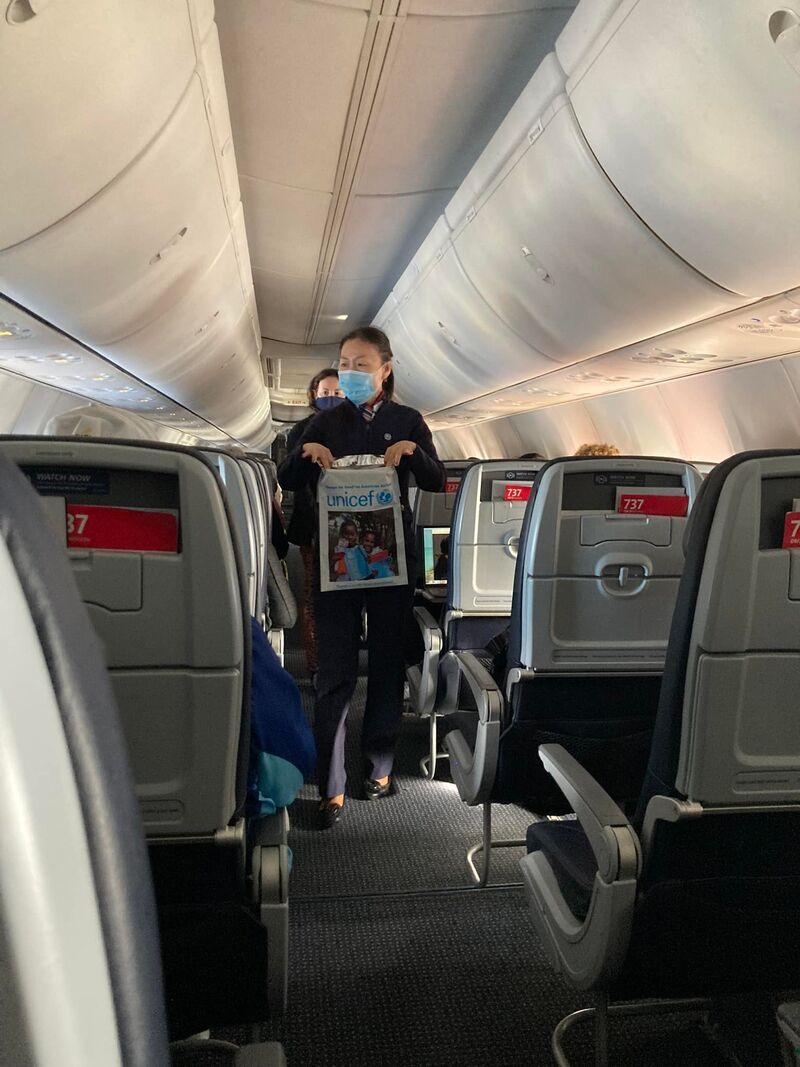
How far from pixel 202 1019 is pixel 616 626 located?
5.06 ft

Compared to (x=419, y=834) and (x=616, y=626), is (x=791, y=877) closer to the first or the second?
(x=616, y=626)

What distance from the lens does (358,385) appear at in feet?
11.3

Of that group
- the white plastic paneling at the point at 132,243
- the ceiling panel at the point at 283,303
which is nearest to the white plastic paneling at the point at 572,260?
the white plastic paneling at the point at 132,243

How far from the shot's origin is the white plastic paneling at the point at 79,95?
213 cm

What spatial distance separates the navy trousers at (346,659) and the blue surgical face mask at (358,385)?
2.66 feet

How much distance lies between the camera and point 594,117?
10.6 ft

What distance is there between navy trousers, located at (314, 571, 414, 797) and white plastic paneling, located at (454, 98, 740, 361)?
1904 millimetres

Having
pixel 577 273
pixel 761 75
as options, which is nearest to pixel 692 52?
pixel 761 75

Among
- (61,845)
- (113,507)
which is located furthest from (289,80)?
(61,845)

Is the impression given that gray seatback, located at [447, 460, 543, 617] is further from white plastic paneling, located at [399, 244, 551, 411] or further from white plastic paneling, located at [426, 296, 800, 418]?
white plastic paneling, located at [399, 244, 551, 411]

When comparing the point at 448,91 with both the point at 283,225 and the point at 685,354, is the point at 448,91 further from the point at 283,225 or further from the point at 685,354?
the point at 283,225

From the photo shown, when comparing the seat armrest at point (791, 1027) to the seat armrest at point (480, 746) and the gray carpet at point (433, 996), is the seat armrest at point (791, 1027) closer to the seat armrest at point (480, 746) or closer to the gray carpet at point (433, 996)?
the gray carpet at point (433, 996)

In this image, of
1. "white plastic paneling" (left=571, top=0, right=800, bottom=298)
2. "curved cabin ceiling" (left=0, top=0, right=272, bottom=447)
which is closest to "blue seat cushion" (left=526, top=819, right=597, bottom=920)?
"white plastic paneling" (left=571, top=0, right=800, bottom=298)

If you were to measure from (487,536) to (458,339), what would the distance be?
4297 mm
